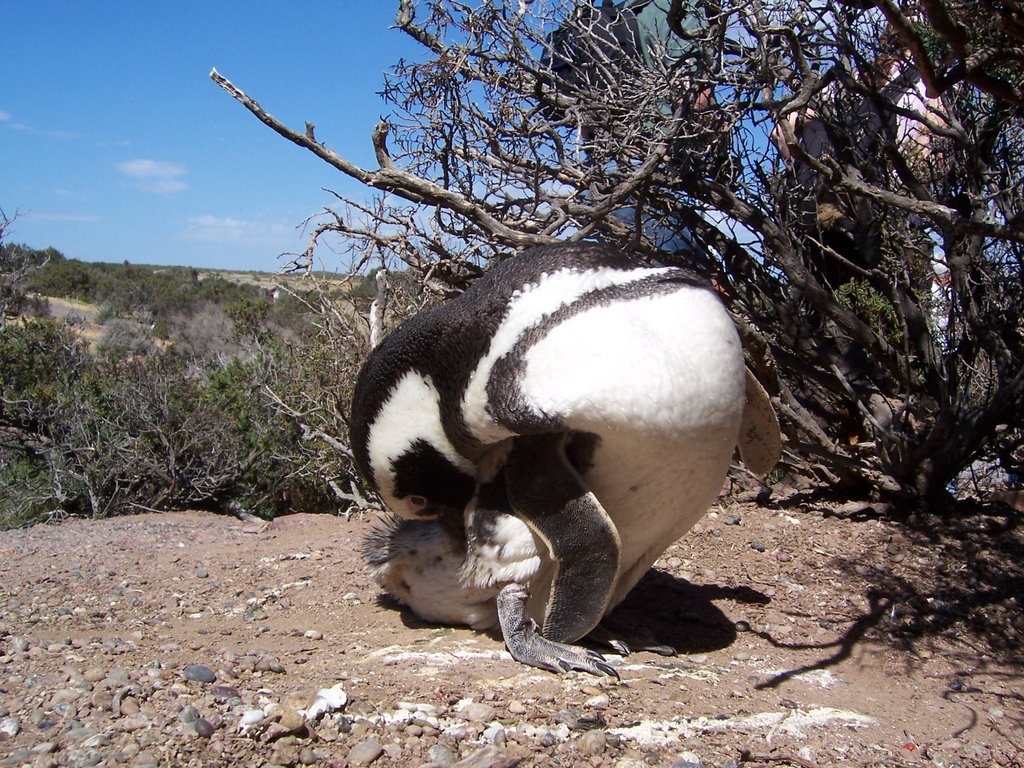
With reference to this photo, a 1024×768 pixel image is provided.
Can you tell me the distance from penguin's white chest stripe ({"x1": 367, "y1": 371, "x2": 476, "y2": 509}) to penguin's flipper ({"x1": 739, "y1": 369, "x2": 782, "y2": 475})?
112 cm

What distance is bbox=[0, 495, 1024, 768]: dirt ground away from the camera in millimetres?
2340

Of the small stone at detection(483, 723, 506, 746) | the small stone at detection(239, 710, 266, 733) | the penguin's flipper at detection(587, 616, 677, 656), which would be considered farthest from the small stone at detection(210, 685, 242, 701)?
the penguin's flipper at detection(587, 616, 677, 656)

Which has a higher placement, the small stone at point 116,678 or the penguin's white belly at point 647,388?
the penguin's white belly at point 647,388


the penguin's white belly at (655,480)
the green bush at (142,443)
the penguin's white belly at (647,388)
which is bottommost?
the green bush at (142,443)

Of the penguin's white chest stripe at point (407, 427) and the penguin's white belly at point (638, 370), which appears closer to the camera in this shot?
the penguin's white belly at point (638, 370)

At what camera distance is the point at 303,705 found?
247 cm

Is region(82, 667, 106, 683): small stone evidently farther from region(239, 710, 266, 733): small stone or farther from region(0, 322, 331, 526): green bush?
region(0, 322, 331, 526): green bush

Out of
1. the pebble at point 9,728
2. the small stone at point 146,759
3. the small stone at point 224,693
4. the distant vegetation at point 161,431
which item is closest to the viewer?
the small stone at point 146,759

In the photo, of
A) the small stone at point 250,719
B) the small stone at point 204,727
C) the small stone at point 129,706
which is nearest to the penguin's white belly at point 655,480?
the small stone at point 250,719

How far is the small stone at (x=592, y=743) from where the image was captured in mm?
2350

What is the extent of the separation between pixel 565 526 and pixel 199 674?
1.24 metres

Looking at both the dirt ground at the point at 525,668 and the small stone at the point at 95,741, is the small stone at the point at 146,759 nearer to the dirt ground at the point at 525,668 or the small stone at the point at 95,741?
the dirt ground at the point at 525,668

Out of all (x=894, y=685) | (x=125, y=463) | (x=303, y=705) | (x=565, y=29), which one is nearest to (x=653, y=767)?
(x=303, y=705)

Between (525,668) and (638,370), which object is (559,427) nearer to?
(638,370)
